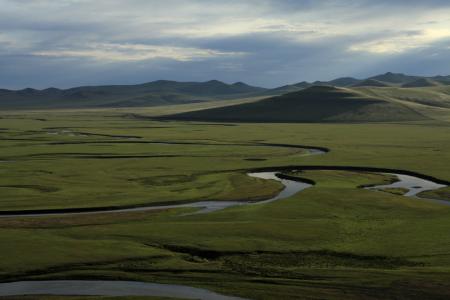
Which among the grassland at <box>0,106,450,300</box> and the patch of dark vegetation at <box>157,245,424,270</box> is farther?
the patch of dark vegetation at <box>157,245,424,270</box>

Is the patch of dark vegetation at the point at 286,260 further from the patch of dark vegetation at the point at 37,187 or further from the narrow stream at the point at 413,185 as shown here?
the patch of dark vegetation at the point at 37,187

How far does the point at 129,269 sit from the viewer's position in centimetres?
3975

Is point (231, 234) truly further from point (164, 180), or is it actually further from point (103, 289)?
point (164, 180)

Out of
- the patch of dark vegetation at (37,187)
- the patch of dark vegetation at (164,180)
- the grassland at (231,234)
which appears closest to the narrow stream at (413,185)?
the grassland at (231,234)

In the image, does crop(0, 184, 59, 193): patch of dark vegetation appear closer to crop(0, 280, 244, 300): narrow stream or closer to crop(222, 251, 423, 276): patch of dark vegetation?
crop(0, 280, 244, 300): narrow stream

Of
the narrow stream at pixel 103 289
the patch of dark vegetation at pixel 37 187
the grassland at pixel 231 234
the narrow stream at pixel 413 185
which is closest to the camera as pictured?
the narrow stream at pixel 103 289

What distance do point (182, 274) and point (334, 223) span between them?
755 inches

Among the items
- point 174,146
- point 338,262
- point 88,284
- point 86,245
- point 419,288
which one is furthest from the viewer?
point 174,146

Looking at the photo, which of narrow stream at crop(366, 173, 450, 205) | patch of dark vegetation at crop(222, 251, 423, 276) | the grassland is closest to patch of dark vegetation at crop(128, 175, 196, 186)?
the grassland

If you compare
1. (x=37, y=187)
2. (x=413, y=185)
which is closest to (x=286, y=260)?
(x=413, y=185)

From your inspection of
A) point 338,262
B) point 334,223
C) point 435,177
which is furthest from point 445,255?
point 435,177

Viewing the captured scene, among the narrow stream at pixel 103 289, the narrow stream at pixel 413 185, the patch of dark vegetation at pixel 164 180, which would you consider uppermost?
the narrow stream at pixel 413 185

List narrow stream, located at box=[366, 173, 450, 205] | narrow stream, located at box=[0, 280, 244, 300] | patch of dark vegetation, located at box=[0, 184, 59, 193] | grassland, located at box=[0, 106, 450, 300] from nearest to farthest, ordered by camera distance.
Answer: narrow stream, located at box=[0, 280, 244, 300]
grassland, located at box=[0, 106, 450, 300]
patch of dark vegetation, located at box=[0, 184, 59, 193]
narrow stream, located at box=[366, 173, 450, 205]

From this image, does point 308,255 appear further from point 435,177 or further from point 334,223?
point 435,177
